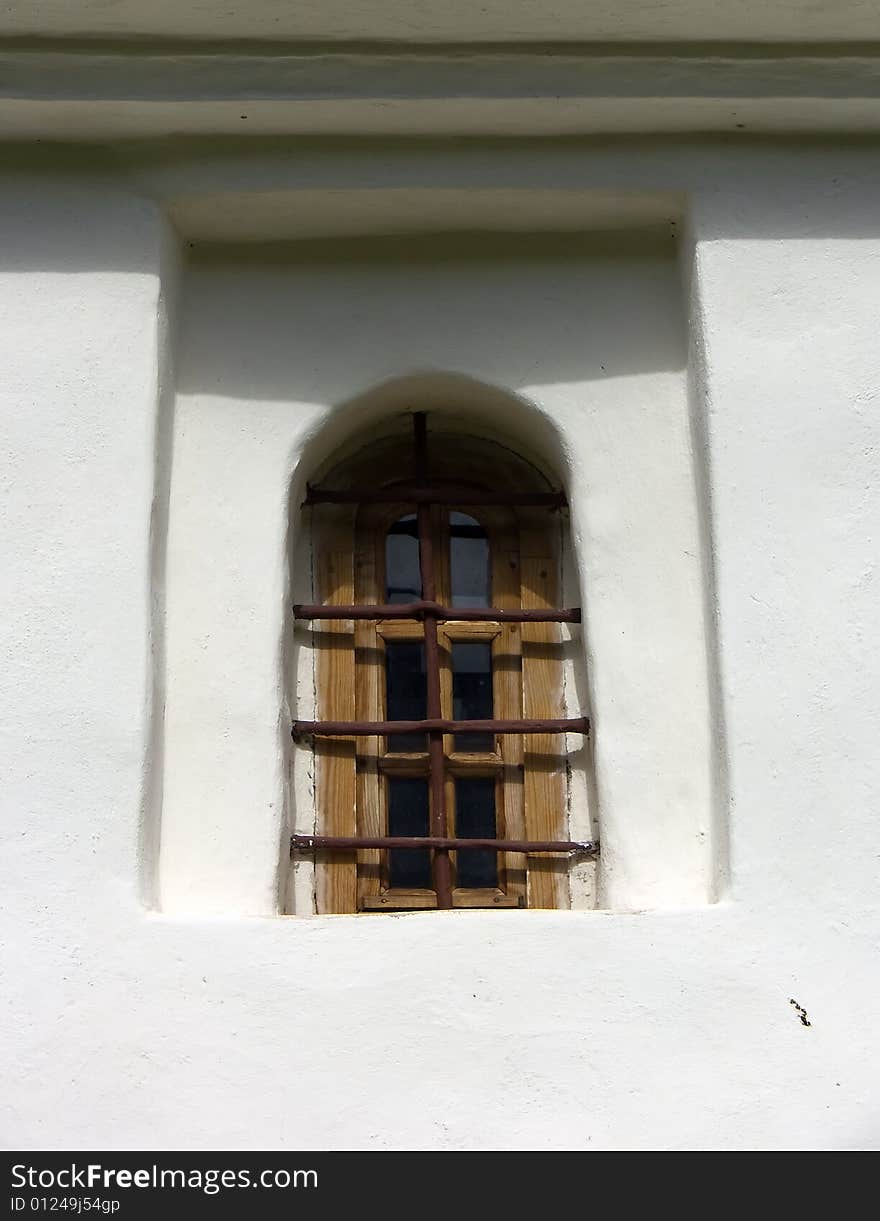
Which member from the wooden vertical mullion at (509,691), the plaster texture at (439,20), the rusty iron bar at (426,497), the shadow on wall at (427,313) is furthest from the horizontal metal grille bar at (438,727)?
the plaster texture at (439,20)

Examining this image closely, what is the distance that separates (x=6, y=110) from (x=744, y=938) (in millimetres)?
2052

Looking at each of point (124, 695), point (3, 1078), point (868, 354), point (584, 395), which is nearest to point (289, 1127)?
point (3, 1078)

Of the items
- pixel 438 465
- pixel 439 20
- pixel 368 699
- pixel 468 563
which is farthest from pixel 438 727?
pixel 439 20

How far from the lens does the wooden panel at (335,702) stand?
3426mm

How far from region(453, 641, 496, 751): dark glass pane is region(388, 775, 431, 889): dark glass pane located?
176mm

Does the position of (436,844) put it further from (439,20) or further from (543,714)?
(439,20)

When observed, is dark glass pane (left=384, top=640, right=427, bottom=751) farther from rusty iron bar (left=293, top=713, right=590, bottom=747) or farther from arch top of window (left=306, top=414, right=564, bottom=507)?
arch top of window (left=306, top=414, right=564, bottom=507)

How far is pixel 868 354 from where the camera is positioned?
336cm

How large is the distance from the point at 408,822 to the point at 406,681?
0.29 meters

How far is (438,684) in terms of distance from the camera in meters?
3.44

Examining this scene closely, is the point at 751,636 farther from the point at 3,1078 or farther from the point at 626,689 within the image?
the point at 3,1078

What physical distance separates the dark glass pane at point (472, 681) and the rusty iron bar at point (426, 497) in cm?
29

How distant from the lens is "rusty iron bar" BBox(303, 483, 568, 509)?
3574 mm

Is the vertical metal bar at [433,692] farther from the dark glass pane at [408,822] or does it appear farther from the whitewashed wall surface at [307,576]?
the whitewashed wall surface at [307,576]
